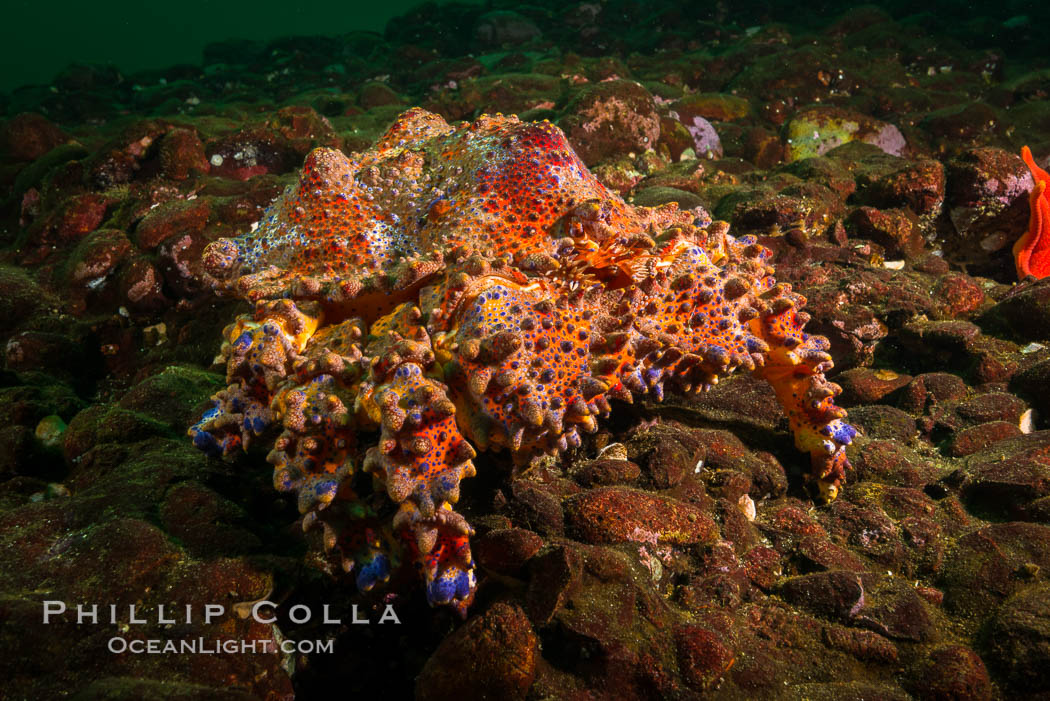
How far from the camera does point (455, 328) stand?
2.35 metres

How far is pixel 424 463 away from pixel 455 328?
0.60 m

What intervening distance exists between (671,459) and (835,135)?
863cm

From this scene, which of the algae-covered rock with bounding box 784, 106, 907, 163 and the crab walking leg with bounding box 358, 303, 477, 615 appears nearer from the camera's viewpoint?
the crab walking leg with bounding box 358, 303, 477, 615

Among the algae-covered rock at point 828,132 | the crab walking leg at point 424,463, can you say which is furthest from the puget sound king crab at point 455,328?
the algae-covered rock at point 828,132

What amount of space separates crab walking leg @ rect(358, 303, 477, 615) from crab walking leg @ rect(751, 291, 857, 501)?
1.90 meters

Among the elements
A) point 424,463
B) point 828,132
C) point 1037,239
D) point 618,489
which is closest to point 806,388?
point 618,489

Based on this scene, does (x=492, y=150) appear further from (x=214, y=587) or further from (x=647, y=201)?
(x=647, y=201)

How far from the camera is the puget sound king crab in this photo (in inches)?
85.1

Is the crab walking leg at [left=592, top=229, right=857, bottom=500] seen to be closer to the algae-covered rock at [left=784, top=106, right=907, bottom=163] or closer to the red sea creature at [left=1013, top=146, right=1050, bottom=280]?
the red sea creature at [left=1013, top=146, right=1050, bottom=280]

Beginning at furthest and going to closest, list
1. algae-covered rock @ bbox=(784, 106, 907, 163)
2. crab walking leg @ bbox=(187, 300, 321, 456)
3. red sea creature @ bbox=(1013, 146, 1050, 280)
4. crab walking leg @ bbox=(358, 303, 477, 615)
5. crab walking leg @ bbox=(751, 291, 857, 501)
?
algae-covered rock @ bbox=(784, 106, 907, 163)
red sea creature @ bbox=(1013, 146, 1050, 280)
crab walking leg @ bbox=(751, 291, 857, 501)
crab walking leg @ bbox=(187, 300, 321, 456)
crab walking leg @ bbox=(358, 303, 477, 615)

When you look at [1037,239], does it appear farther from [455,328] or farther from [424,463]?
[424,463]

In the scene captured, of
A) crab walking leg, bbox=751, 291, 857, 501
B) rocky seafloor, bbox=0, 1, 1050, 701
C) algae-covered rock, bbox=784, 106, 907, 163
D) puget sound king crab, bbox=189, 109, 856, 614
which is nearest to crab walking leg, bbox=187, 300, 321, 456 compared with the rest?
puget sound king crab, bbox=189, 109, 856, 614

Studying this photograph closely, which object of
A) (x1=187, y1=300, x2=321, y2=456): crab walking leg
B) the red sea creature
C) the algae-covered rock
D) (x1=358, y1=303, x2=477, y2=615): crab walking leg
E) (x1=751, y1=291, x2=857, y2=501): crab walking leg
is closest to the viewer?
(x1=358, y1=303, x2=477, y2=615): crab walking leg

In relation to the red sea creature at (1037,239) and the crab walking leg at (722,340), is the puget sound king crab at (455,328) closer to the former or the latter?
the crab walking leg at (722,340)
